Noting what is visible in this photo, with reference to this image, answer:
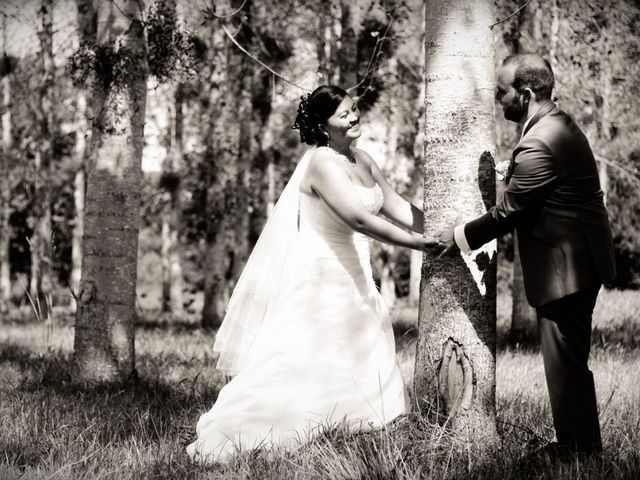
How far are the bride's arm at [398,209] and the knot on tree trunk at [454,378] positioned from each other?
1.25 m

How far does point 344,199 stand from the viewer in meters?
4.68

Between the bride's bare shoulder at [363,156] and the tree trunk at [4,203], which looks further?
the tree trunk at [4,203]

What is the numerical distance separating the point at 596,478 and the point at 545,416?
1.82 meters

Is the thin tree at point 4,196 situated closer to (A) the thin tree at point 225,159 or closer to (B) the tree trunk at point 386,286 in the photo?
(A) the thin tree at point 225,159

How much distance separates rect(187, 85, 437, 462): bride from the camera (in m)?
4.54

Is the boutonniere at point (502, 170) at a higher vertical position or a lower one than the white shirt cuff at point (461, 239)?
higher

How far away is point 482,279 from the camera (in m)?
4.05

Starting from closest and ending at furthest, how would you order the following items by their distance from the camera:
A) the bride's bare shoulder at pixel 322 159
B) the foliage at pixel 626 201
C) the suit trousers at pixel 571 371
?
the suit trousers at pixel 571 371, the bride's bare shoulder at pixel 322 159, the foliage at pixel 626 201

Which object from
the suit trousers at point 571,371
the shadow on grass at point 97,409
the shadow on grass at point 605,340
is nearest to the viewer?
the suit trousers at point 571,371

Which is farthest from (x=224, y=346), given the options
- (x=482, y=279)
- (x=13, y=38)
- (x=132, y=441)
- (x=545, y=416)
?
(x=13, y=38)

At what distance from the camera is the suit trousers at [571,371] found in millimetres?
3742

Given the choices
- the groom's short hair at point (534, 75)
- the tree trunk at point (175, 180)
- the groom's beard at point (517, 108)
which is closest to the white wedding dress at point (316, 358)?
the groom's beard at point (517, 108)

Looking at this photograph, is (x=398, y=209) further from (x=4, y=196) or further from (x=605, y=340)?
(x=4, y=196)

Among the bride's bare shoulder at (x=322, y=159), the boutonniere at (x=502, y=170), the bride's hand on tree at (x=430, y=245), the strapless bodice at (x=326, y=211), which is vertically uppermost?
the bride's bare shoulder at (x=322, y=159)
